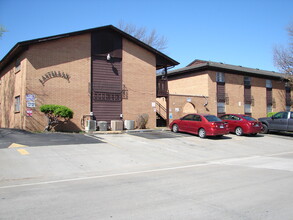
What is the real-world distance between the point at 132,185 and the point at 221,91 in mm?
22503

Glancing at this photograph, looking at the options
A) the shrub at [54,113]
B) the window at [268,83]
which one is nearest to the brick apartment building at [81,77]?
the shrub at [54,113]

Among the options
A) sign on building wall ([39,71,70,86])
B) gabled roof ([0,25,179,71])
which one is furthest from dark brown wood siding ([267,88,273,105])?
sign on building wall ([39,71,70,86])

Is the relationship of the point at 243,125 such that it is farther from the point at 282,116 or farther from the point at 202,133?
the point at 202,133

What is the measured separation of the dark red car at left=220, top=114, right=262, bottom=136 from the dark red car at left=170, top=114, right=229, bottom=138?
2.63 meters

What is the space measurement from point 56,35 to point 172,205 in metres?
15.6

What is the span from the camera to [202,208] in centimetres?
499

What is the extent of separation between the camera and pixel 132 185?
6848 millimetres

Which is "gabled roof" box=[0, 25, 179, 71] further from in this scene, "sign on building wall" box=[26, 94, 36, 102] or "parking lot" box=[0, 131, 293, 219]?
"parking lot" box=[0, 131, 293, 219]

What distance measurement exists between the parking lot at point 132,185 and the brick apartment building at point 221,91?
12.4 metres

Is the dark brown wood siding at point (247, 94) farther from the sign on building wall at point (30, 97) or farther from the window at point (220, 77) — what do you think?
the sign on building wall at point (30, 97)

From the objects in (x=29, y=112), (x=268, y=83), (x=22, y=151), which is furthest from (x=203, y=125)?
(x=268, y=83)

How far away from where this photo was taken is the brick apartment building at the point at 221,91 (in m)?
25.5

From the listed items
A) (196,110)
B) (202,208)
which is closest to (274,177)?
(202,208)

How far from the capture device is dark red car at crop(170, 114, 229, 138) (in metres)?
16.8
